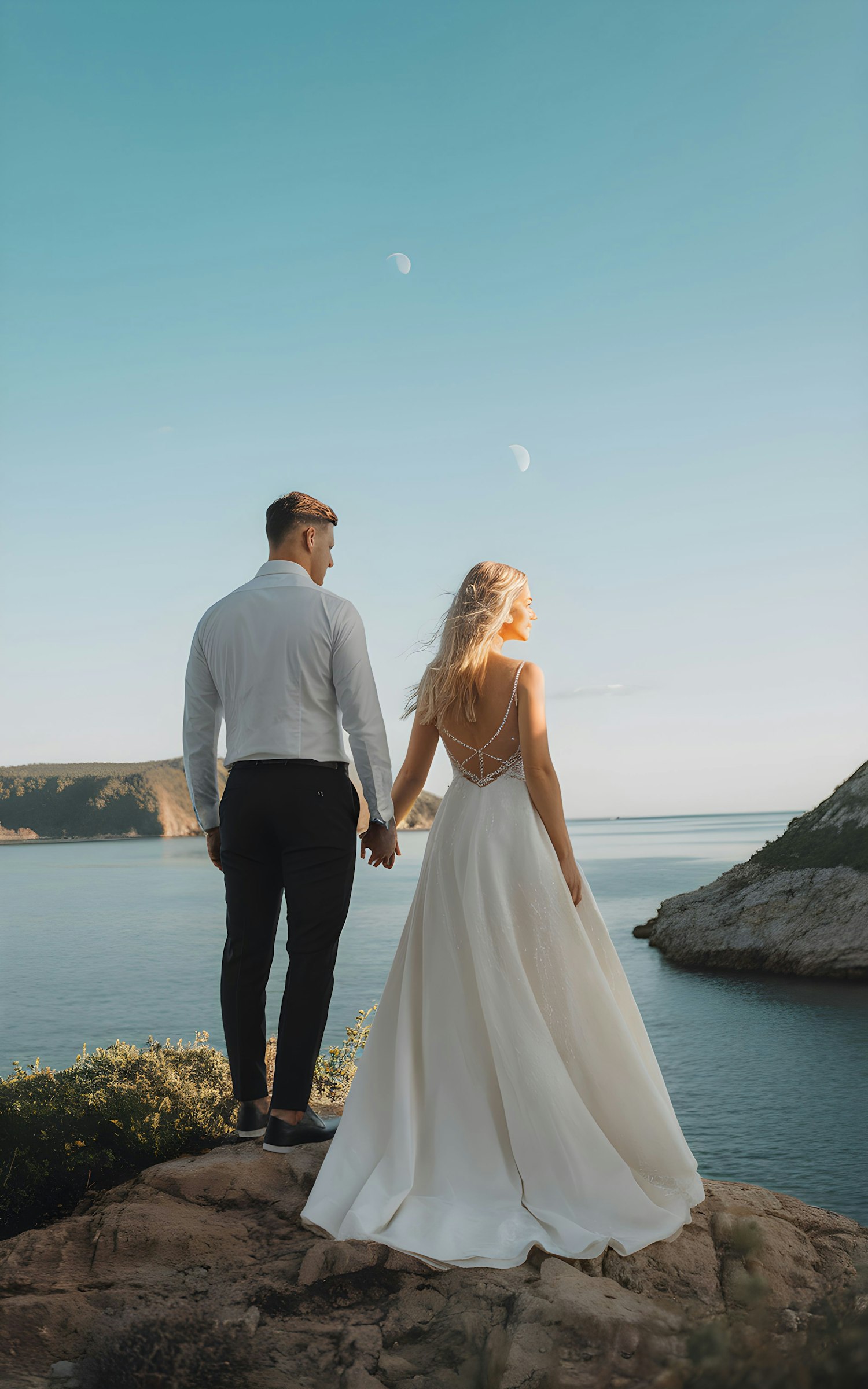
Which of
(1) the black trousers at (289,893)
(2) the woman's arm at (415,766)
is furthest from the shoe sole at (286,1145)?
(2) the woman's arm at (415,766)

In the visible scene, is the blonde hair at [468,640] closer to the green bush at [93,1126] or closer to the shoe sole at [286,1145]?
the shoe sole at [286,1145]

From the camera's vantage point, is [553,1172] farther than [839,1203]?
No

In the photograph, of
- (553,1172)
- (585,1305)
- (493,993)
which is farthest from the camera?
(493,993)

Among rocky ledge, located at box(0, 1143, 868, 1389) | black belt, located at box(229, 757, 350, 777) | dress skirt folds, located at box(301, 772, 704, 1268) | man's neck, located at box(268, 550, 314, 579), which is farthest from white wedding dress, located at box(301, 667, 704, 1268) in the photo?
man's neck, located at box(268, 550, 314, 579)

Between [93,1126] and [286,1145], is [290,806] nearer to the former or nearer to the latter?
[286,1145]

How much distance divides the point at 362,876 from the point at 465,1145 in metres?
39.4

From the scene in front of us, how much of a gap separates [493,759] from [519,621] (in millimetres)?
578

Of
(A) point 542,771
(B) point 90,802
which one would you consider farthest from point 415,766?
(B) point 90,802

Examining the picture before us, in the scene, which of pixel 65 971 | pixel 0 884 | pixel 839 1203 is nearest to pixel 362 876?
pixel 0 884

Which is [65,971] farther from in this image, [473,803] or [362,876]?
[362,876]

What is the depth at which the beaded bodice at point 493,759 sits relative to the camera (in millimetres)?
3266

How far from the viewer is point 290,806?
3.12m

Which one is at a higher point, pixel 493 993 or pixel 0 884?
pixel 493 993

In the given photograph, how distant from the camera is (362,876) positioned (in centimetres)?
4144
